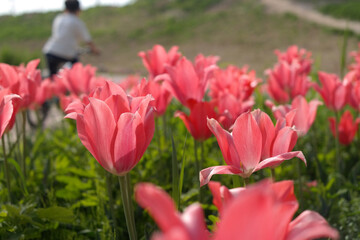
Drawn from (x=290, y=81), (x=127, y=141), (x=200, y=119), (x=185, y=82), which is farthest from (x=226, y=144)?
(x=290, y=81)

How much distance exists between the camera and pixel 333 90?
76.6 inches

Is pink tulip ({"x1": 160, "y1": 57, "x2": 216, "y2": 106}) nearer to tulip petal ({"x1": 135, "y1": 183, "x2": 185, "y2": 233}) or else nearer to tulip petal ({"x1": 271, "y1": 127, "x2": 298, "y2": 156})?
tulip petal ({"x1": 271, "y1": 127, "x2": 298, "y2": 156})

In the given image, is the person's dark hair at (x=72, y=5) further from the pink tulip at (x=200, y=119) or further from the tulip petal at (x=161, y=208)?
the tulip petal at (x=161, y=208)

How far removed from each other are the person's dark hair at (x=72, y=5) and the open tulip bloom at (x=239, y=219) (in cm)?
532

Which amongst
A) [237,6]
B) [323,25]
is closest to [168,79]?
[323,25]

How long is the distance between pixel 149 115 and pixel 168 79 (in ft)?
2.20

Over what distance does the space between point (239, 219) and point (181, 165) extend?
36.4 inches

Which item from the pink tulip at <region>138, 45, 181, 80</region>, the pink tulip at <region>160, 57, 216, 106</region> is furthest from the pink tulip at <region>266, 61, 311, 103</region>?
the pink tulip at <region>160, 57, 216, 106</region>

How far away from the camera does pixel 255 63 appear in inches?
573

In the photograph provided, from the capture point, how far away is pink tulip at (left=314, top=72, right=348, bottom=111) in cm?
192

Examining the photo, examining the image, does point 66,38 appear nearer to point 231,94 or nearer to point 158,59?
point 158,59

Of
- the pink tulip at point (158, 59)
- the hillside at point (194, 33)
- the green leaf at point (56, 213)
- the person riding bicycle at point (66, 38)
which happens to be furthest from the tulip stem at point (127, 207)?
the hillside at point (194, 33)

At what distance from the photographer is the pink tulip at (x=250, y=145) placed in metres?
0.90

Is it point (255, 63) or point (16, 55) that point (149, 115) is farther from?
point (255, 63)
